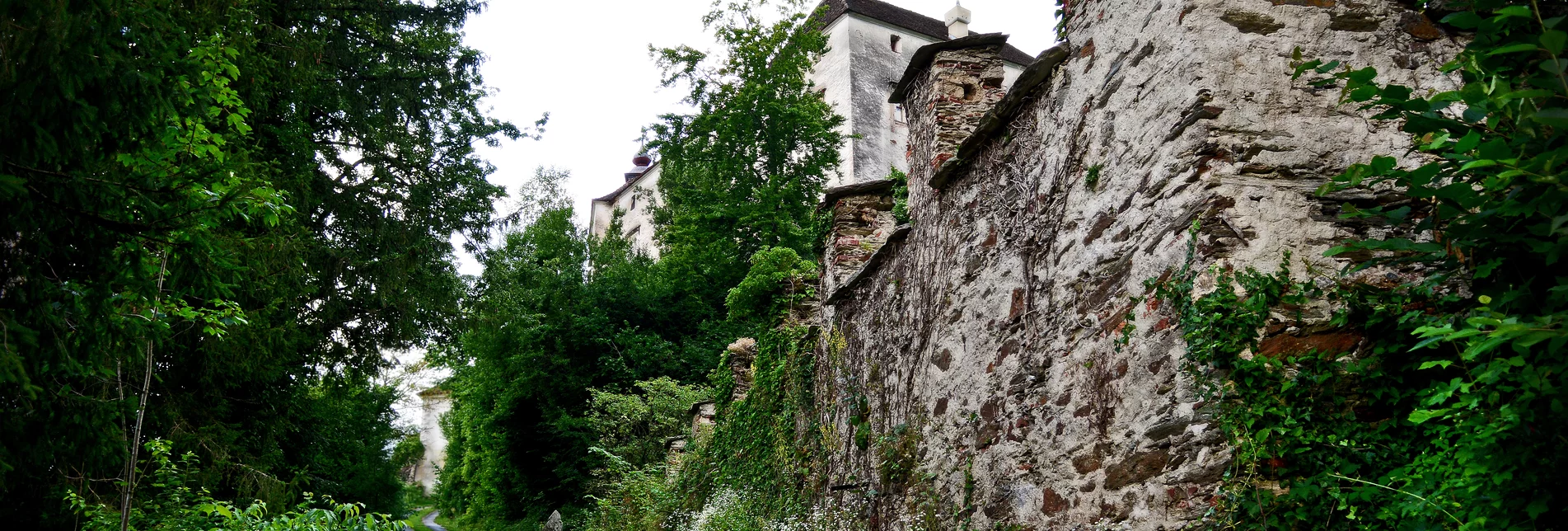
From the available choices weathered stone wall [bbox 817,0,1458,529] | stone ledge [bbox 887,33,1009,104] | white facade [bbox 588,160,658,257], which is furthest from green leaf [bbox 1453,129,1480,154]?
white facade [bbox 588,160,658,257]

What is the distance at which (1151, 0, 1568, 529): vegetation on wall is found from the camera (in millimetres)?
2490

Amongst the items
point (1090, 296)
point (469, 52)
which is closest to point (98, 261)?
point (1090, 296)

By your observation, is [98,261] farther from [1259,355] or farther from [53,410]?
[1259,355]

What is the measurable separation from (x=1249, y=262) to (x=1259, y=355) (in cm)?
34

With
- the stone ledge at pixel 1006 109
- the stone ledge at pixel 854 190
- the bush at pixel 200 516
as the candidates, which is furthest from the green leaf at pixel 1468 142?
the stone ledge at pixel 854 190

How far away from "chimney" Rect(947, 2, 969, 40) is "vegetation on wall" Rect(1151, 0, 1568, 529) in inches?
1262

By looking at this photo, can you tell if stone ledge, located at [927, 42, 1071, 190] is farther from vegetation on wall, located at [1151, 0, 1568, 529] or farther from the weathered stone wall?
vegetation on wall, located at [1151, 0, 1568, 529]

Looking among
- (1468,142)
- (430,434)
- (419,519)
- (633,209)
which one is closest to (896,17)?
Answer: (633,209)

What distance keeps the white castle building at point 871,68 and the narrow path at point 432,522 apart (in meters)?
13.6

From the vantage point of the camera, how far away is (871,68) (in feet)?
103

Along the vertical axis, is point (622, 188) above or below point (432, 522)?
above

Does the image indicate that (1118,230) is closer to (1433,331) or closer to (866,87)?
(1433,331)

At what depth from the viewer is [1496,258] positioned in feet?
9.06

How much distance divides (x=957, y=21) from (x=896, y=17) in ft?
9.10
